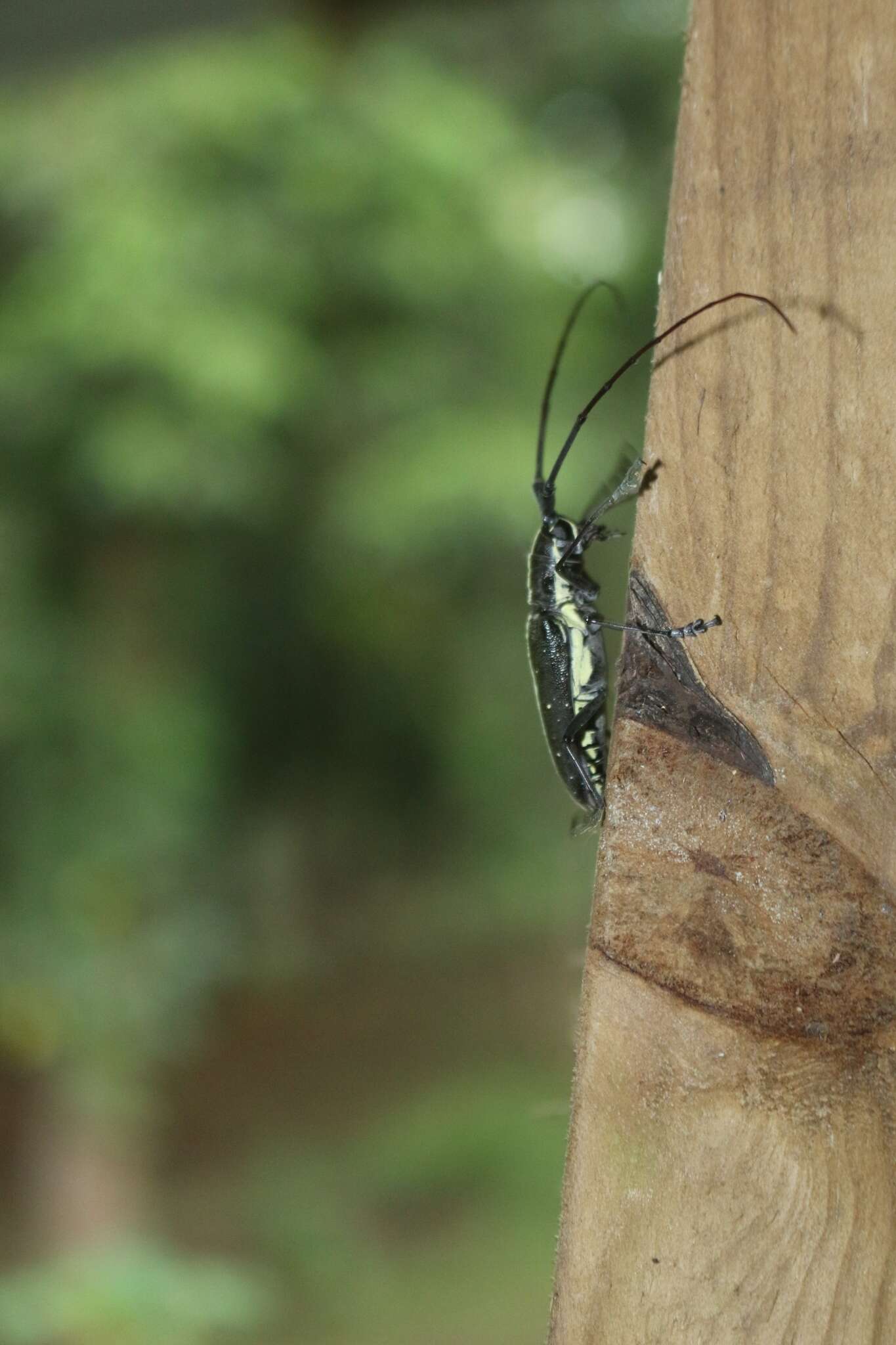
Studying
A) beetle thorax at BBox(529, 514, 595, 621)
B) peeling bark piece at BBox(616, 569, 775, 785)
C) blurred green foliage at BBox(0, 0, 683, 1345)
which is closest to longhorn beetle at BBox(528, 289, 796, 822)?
beetle thorax at BBox(529, 514, 595, 621)

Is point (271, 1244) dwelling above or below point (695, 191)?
below

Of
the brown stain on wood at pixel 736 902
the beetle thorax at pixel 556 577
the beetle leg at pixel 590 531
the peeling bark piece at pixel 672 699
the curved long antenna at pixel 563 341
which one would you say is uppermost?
the curved long antenna at pixel 563 341

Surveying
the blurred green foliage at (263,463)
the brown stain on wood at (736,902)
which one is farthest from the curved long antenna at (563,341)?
the blurred green foliage at (263,463)

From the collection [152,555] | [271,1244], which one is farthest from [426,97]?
[271,1244]

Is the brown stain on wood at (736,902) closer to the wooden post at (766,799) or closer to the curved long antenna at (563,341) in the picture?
the wooden post at (766,799)

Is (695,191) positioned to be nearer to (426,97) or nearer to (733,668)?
(733,668)
